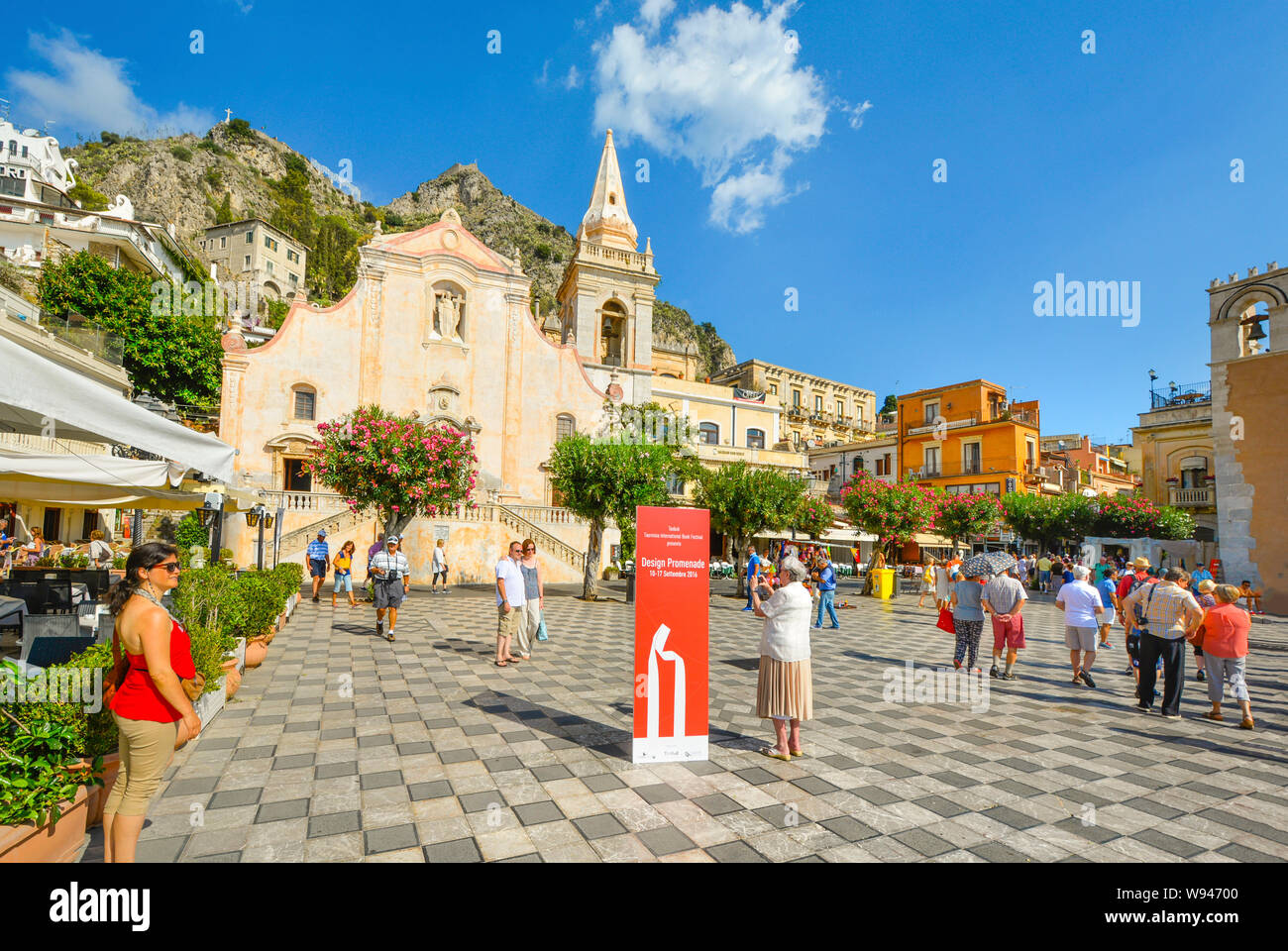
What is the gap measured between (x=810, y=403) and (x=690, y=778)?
174ft

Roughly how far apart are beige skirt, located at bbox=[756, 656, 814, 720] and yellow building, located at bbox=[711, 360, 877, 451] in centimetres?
4290

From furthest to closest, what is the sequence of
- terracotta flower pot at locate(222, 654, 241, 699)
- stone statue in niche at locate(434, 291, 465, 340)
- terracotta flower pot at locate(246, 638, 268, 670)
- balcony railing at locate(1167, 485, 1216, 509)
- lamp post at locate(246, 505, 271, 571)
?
balcony railing at locate(1167, 485, 1216, 509)
stone statue in niche at locate(434, 291, 465, 340)
lamp post at locate(246, 505, 271, 571)
terracotta flower pot at locate(246, 638, 268, 670)
terracotta flower pot at locate(222, 654, 241, 699)

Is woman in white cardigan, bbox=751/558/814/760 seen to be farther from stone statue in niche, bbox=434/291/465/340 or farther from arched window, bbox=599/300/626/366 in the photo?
arched window, bbox=599/300/626/366

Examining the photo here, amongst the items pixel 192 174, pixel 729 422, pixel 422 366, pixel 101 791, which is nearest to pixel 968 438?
pixel 729 422

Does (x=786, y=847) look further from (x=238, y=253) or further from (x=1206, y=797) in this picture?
(x=238, y=253)

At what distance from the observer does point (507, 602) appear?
9188 millimetres

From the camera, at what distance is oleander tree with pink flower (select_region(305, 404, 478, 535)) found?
17.0 metres

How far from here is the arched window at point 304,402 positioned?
2641cm

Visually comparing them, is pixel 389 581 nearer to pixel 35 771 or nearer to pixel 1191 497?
pixel 35 771

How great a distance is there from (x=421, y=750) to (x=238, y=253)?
7928cm

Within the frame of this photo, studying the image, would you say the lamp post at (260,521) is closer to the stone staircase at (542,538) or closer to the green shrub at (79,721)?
the stone staircase at (542,538)

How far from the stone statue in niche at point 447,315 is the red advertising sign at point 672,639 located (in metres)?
26.3

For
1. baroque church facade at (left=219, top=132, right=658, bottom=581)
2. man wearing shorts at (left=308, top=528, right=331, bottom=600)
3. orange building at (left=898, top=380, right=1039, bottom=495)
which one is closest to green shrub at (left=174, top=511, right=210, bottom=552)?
baroque church facade at (left=219, top=132, right=658, bottom=581)

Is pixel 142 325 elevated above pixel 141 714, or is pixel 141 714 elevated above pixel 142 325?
pixel 142 325
